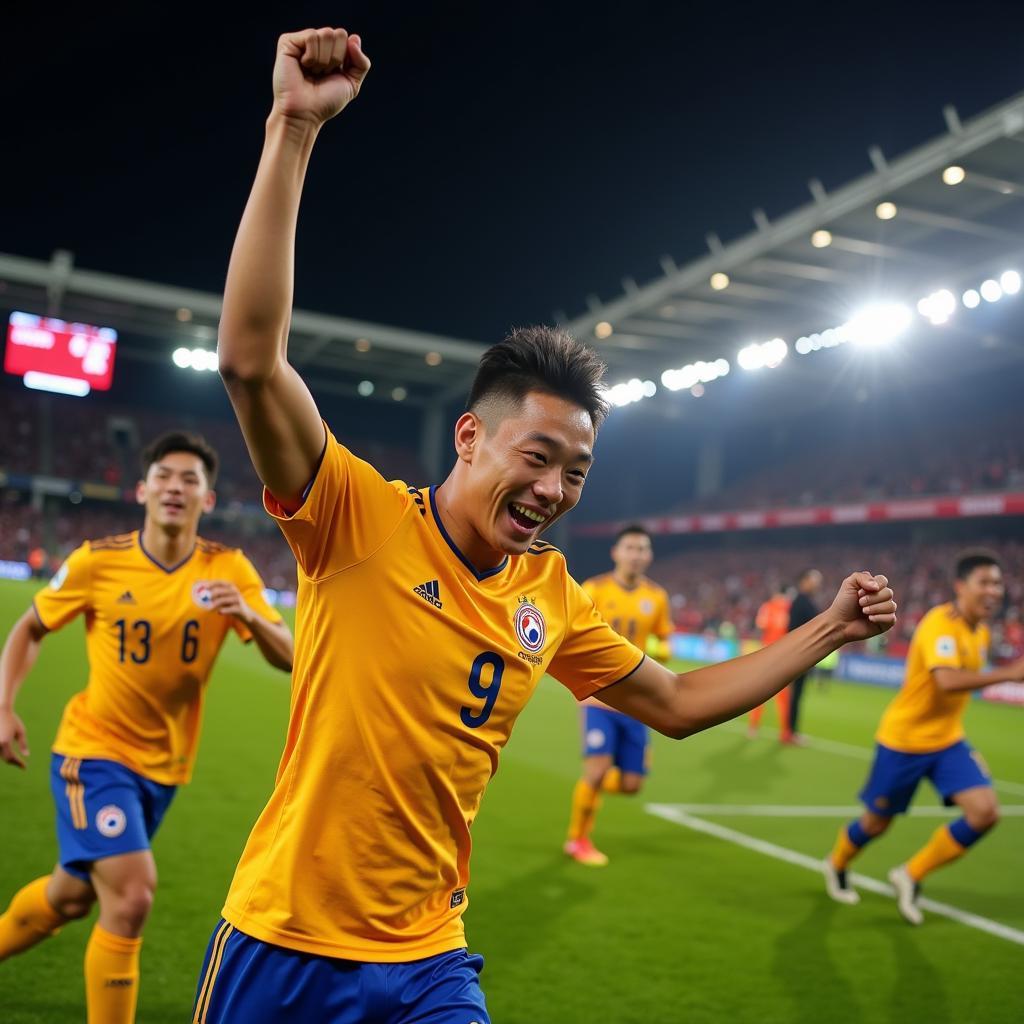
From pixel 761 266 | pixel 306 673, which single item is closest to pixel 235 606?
pixel 306 673

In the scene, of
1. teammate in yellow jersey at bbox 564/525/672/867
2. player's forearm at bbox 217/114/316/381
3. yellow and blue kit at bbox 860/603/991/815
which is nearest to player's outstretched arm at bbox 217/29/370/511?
player's forearm at bbox 217/114/316/381

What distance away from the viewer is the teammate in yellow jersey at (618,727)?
7695mm

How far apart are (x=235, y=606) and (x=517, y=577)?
5.22ft

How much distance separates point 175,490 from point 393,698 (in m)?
2.54

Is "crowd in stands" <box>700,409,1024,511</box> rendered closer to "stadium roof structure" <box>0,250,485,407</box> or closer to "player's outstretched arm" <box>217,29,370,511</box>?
"stadium roof structure" <box>0,250,485,407</box>

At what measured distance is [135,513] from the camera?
47.3 m

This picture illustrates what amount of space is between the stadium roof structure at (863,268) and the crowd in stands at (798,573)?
23.7 ft

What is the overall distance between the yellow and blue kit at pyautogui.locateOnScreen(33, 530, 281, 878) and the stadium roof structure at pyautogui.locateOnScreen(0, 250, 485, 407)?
31.5 m

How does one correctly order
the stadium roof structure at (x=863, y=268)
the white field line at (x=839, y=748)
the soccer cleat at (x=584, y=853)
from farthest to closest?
the stadium roof structure at (x=863, y=268)
the white field line at (x=839, y=748)
the soccer cleat at (x=584, y=853)

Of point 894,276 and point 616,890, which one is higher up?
point 894,276

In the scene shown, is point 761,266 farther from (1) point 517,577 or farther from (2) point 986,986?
(1) point 517,577

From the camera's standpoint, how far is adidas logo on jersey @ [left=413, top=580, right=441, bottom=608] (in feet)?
7.31

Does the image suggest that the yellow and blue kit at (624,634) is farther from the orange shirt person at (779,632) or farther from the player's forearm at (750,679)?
the orange shirt person at (779,632)

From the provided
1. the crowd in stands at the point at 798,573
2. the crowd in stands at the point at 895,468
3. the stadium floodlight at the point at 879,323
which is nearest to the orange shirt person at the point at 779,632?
the crowd in stands at the point at 798,573
